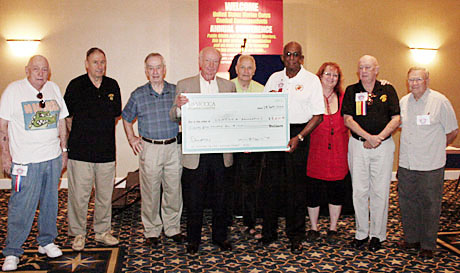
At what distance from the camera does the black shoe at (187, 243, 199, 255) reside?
3.66 metres

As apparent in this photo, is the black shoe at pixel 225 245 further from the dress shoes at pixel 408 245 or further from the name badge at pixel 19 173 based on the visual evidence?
the name badge at pixel 19 173

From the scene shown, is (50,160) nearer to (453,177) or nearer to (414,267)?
(414,267)

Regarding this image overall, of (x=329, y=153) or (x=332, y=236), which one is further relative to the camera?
(x=332, y=236)

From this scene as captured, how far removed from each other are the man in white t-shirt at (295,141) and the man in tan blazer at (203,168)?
446 mm

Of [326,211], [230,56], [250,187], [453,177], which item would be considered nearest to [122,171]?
[230,56]

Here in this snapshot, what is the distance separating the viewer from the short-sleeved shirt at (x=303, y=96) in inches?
141

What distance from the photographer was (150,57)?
3.67 metres

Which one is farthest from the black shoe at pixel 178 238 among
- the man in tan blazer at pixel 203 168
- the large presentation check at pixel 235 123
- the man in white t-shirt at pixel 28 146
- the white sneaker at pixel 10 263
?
the white sneaker at pixel 10 263

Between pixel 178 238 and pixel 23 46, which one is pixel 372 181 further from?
pixel 23 46

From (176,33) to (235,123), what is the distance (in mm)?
3264

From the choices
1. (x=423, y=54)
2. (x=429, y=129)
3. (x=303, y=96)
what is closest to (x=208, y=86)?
(x=303, y=96)

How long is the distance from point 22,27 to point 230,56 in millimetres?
3276

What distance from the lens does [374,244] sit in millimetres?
3764

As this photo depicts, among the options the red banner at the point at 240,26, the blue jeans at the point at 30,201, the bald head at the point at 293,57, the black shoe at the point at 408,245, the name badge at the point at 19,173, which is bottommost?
the black shoe at the point at 408,245
